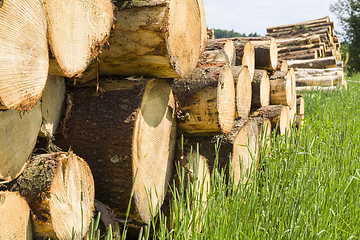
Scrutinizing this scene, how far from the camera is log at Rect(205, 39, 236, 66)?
257cm

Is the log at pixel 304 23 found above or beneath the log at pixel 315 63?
above

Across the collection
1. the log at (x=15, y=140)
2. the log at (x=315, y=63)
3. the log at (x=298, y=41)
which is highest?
the log at (x=298, y=41)

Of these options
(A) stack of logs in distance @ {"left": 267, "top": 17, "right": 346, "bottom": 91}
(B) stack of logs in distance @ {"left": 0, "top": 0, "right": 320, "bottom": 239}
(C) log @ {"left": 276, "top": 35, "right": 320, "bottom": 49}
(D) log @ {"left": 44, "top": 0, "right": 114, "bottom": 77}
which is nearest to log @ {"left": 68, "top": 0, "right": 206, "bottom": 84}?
(B) stack of logs in distance @ {"left": 0, "top": 0, "right": 320, "bottom": 239}

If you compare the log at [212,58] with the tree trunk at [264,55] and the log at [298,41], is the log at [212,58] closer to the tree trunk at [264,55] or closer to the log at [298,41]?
the tree trunk at [264,55]

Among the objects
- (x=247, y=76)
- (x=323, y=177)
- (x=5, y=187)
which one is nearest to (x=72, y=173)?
(x=5, y=187)

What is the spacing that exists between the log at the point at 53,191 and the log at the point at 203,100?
835 millimetres

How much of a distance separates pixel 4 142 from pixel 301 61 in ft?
23.0

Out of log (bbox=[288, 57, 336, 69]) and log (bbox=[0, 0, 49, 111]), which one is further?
log (bbox=[288, 57, 336, 69])

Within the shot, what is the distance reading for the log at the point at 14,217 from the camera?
0.98 metres

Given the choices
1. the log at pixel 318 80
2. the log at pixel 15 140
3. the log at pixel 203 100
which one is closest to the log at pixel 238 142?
the log at pixel 203 100

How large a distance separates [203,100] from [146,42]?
57 centimetres

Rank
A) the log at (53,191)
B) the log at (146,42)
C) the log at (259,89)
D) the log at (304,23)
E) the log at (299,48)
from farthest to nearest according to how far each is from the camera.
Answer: the log at (304,23)
the log at (299,48)
the log at (259,89)
the log at (146,42)
the log at (53,191)

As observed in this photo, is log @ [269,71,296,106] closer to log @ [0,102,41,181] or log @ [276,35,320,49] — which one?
log @ [0,102,41,181]

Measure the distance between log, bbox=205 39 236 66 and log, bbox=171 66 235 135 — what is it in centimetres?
63
